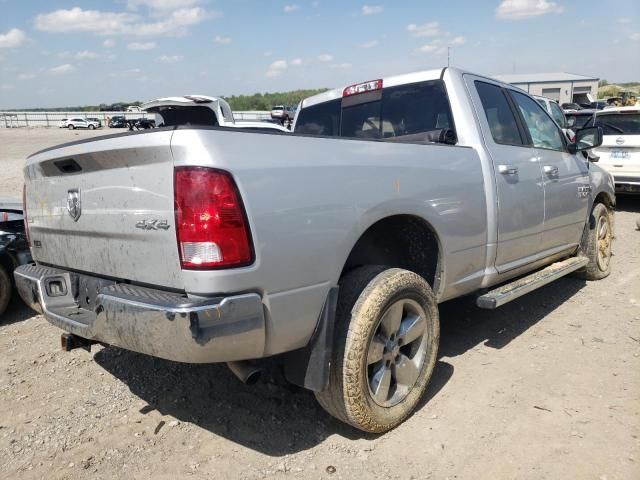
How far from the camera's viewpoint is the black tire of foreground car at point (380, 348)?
8.30 feet

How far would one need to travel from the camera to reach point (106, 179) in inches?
94.4

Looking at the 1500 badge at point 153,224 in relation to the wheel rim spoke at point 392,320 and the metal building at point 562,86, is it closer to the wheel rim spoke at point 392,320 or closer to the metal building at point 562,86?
the wheel rim spoke at point 392,320

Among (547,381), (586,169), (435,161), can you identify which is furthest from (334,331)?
(586,169)

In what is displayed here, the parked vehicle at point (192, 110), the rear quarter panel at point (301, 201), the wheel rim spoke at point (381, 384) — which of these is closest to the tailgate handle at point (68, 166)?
the rear quarter panel at point (301, 201)

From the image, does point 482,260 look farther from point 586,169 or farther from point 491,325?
point 586,169

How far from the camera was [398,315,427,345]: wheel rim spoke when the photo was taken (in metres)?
2.89

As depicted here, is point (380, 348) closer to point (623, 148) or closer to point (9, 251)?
point (9, 251)

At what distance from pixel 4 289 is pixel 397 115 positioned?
3.83 m

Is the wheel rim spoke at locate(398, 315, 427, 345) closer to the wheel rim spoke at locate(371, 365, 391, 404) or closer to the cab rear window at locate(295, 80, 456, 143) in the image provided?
the wheel rim spoke at locate(371, 365, 391, 404)

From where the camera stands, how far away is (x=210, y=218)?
204 centimetres

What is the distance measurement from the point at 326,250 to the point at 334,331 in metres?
0.45

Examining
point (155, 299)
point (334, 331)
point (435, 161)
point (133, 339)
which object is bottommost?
point (334, 331)

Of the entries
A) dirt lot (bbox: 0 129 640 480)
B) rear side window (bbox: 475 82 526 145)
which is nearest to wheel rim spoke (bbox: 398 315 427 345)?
dirt lot (bbox: 0 129 640 480)

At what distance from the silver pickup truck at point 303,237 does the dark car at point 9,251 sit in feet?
6.00
